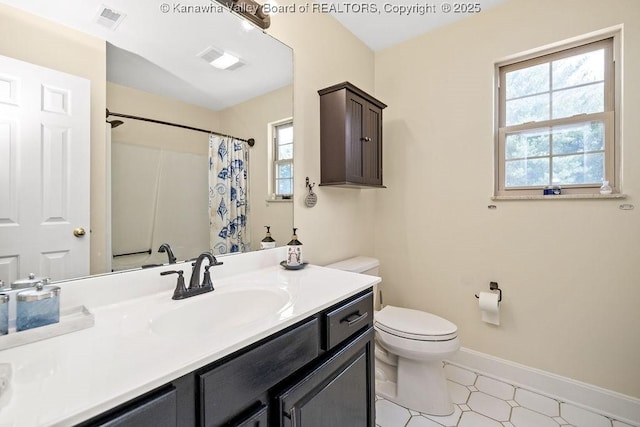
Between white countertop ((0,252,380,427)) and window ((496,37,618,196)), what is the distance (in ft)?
5.25

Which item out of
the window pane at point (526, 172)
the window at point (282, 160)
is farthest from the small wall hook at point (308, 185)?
the window pane at point (526, 172)

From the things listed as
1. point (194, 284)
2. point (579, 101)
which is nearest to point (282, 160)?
point (194, 284)

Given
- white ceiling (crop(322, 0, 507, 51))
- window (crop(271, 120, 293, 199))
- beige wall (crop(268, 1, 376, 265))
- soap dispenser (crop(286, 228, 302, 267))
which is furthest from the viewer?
white ceiling (crop(322, 0, 507, 51))

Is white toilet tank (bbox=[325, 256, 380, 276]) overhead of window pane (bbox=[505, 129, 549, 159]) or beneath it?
beneath

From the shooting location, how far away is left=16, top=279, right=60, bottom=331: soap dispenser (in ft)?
2.29

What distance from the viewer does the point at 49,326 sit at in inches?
28.1

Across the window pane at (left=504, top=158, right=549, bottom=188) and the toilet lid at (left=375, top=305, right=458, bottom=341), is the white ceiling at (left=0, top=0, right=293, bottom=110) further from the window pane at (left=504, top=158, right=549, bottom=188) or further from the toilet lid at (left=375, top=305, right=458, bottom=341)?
the window pane at (left=504, top=158, right=549, bottom=188)

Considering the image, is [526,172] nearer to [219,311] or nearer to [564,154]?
[564,154]

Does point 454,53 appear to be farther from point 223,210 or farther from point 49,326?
point 49,326

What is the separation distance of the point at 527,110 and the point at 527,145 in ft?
0.75

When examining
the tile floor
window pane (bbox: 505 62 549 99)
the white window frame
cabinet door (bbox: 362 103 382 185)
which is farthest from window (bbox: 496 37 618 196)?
the white window frame

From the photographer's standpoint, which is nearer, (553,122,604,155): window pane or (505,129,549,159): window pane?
(553,122,604,155): window pane

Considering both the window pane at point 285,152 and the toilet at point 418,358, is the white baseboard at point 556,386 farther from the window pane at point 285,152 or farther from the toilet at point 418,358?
the window pane at point 285,152

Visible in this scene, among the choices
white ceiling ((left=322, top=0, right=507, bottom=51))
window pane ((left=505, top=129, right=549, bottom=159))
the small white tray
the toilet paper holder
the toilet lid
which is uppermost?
white ceiling ((left=322, top=0, right=507, bottom=51))
